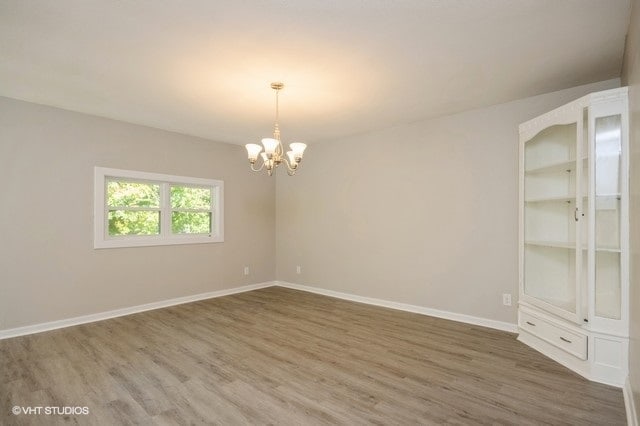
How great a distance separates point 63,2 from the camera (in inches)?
75.5

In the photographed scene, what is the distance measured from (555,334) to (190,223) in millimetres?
4759

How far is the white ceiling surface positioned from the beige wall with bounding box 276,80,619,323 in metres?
0.44

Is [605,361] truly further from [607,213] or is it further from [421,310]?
[421,310]

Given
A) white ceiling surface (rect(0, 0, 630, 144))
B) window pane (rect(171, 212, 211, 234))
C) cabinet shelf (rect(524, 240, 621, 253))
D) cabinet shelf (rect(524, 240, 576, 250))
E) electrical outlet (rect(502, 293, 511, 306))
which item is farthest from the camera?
window pane (rect(171, 212, 211, 234))

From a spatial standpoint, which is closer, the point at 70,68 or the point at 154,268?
the point at 70,68

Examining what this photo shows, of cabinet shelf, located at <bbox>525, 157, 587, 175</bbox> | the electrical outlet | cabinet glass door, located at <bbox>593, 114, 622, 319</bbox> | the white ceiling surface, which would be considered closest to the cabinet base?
cabinet glass door, located at <bbox>593, 114, 622, 319</bbox>

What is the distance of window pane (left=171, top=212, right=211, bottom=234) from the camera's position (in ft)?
15.9

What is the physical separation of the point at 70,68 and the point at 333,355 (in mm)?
3437

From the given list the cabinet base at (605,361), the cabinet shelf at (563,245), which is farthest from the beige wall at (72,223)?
the cabinet base at (605,361)

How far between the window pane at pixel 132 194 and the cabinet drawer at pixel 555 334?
4.82 m

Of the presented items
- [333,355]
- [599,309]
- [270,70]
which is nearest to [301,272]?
[333,355]

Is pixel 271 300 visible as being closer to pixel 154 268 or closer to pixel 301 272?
pixel 301 272

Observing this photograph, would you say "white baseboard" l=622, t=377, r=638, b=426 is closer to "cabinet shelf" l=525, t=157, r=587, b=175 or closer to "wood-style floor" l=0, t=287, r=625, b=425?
"wood-style floor" l=0, t=287, r=625, b=425

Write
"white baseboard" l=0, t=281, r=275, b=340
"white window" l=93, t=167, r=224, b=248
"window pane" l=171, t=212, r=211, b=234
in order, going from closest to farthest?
1. "white baseboard" l=0, t=281, r=275, b=340
2. "white window" l=93, t=167, r=224, b=248
3. "window pane" l=171, t=212, r=211, b=234
